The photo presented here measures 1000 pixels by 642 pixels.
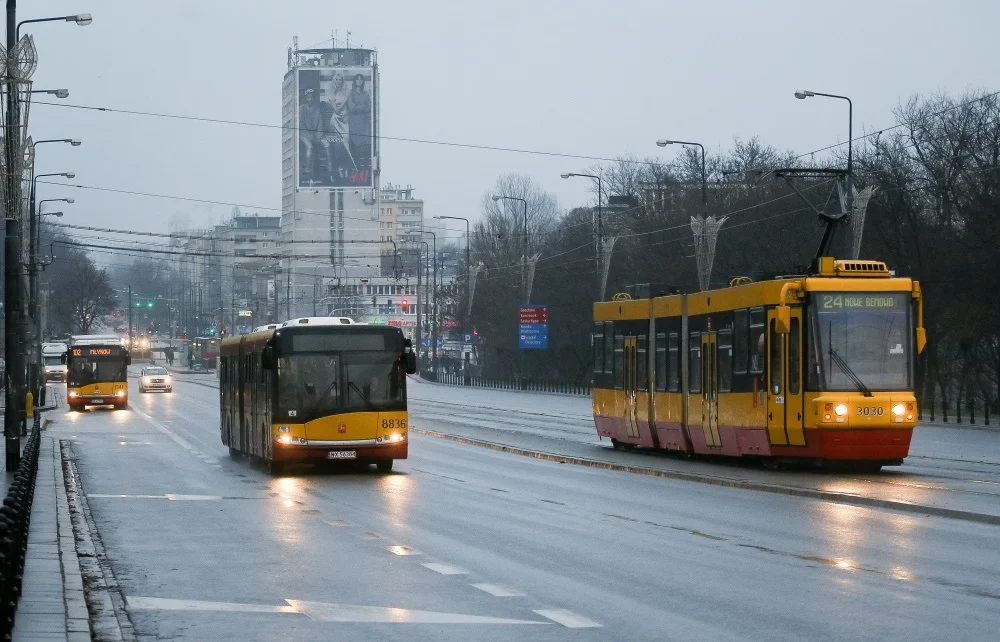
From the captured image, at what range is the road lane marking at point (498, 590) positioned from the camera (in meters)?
11.9

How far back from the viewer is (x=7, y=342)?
27.8 meters

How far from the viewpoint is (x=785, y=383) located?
25453 mm

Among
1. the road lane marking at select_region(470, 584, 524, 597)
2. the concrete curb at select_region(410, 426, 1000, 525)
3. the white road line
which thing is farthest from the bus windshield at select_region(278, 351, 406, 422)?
the white road line

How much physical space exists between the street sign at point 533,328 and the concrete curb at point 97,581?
62086 mm

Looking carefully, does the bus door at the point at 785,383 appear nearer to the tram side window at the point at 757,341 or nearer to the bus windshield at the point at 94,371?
the tram side window at the point at 757,341

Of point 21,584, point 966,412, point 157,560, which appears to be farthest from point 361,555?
point 966,412

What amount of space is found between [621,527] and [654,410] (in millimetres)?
14442

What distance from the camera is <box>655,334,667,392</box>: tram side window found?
3091 centimetres

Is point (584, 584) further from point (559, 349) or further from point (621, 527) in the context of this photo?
point (559, 349)

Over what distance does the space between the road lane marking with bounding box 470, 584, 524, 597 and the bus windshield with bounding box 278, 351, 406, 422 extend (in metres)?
14.9

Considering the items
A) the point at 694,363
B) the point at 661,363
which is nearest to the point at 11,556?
the point at 694,363

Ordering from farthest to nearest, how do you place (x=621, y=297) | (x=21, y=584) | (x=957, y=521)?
(x=621, y=297), (x=957, y=521), (x=21, y=584)

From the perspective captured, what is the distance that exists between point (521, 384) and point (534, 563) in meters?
75.5

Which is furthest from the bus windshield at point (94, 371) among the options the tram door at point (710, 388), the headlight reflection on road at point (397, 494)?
the headlight reflection on road at point (397, 494)
